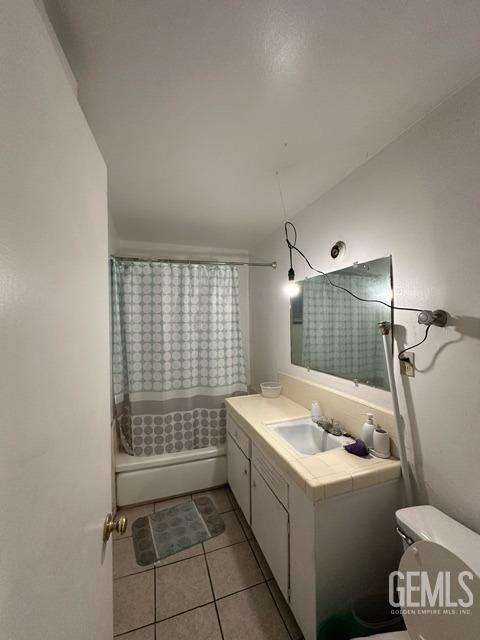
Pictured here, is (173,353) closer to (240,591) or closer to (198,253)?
(198,253)

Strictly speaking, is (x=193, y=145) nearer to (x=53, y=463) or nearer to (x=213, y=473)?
(x=53, y=463)

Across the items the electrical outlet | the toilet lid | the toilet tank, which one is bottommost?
the toilet lid

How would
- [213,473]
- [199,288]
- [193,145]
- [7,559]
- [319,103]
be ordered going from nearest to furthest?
[7,559], [319,103], [193,145], [213,473], [199,288]

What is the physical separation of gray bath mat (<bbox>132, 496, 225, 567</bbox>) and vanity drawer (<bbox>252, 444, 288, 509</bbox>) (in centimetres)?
71

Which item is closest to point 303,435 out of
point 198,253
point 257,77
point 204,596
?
point 204,596

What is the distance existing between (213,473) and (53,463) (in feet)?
6.90

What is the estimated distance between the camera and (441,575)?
783mm

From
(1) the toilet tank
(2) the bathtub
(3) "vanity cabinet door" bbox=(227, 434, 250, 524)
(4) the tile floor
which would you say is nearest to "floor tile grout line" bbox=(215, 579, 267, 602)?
(4) the tile floor

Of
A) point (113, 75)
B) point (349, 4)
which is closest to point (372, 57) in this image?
point (349, 4)

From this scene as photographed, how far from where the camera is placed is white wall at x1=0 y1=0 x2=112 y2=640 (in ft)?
1.11

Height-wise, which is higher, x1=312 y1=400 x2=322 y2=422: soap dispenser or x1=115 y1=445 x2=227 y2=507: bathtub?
x1=312 y1=400 x2=322 y2=422: soap dispenser

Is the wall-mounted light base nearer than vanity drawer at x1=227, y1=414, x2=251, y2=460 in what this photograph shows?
Yes

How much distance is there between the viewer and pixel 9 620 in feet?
1.03

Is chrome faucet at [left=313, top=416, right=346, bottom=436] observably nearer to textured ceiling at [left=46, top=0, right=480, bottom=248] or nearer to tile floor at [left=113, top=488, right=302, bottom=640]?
tile floor at [left=113, top=488, right=302, bottom=640]
